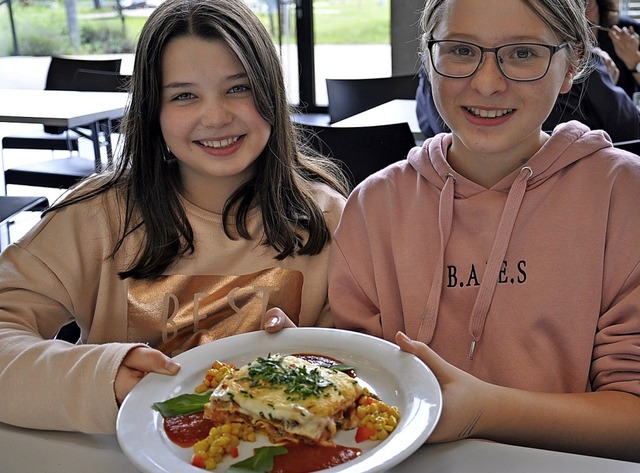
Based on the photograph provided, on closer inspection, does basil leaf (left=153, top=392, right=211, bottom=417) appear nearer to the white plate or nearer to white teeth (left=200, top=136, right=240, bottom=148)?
the white plate

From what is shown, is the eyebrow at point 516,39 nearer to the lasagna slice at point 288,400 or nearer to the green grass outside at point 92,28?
the lasagna slice at point 288,400

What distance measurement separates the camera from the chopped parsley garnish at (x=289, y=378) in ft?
3.58

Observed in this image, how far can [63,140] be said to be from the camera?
494cm

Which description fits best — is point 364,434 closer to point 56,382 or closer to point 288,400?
point 288,400

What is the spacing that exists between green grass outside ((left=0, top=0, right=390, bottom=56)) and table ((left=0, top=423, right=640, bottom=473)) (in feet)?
21.9

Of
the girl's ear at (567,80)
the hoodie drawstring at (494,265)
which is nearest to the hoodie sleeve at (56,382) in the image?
the hoodie drawstring at (494,265)

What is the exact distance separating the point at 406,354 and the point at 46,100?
3.79 m

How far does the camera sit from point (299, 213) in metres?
1.70

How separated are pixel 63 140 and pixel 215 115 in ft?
12.1

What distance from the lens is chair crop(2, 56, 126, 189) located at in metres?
4.23

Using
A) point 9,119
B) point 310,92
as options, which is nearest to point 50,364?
point 9,119

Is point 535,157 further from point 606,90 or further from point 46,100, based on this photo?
point 46,100

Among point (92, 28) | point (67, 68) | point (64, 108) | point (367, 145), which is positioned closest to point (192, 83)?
point (367, 145)

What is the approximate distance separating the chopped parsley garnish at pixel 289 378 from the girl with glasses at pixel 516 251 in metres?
0.17
